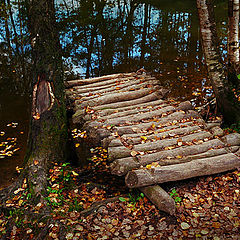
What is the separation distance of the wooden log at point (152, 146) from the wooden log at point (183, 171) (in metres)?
0.57

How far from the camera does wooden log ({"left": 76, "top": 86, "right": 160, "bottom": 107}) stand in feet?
22.5

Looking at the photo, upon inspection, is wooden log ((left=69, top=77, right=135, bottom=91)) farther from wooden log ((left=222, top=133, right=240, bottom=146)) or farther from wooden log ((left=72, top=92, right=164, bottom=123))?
wooden log ((left=222, top=133, right=240, bottom=146))

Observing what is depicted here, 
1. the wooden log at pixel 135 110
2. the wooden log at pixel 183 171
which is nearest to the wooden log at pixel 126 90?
the wooden log at pixel 135 110

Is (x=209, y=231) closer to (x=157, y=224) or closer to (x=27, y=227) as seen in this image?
(x=157, y=224)

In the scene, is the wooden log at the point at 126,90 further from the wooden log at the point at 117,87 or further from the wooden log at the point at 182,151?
the wooden log at the point at 182,151

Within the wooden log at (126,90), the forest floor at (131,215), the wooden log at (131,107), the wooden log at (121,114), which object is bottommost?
the forest floor at (131,215)

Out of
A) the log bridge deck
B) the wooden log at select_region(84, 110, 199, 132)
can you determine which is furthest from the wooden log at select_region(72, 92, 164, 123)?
the wooden log at select_region(84, 110, 199, 132)

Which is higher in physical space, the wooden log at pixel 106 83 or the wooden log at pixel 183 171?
the wooden log at pixel 106 83

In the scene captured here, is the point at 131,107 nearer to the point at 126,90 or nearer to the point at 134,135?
the point at 126,90

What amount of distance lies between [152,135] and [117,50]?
363 inches

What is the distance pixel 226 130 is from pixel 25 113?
22.4 ft

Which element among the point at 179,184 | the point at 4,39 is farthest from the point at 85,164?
the point at 4,39

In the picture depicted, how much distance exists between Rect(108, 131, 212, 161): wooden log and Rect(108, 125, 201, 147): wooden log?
0.15 metres

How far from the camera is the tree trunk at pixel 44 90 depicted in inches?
210
